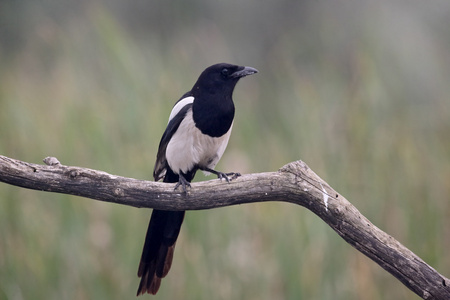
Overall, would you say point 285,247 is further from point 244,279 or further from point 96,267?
point 96,267

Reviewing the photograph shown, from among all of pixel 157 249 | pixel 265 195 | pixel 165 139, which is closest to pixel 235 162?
pixel 165 139

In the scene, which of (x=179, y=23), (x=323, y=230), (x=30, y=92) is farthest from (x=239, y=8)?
(x=323, y=230)

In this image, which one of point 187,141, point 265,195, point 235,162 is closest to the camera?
point 265,195

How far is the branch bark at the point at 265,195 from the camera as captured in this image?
8.35ft

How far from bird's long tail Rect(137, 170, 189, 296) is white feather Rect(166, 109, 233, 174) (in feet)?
0.70

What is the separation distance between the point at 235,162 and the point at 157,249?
0.78 meters

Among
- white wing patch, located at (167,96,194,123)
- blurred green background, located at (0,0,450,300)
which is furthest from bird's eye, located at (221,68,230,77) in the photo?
blurred green background, located at (0,0,450,300)

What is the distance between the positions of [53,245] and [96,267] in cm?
24

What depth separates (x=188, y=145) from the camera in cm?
319

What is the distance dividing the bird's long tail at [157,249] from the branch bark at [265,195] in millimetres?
513

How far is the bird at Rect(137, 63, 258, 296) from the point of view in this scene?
317cm

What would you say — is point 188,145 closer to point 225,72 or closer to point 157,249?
point 225,72

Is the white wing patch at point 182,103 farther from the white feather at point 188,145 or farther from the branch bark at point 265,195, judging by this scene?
the branch bark at point 265,195

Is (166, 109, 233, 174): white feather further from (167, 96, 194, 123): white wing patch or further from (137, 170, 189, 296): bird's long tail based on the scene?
(137, 170, 189, 296): bird's long tail
